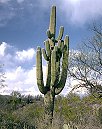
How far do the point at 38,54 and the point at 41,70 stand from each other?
89cm

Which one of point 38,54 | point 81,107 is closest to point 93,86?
point 38,54

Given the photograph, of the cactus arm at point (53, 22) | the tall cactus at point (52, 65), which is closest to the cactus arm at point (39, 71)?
the tall cactus at point (52, 65)

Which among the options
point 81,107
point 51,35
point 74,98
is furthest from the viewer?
point 74,98

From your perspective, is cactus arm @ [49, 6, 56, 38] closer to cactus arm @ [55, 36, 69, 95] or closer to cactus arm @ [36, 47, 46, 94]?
cactus arm @ [55, 36, 69, 95]

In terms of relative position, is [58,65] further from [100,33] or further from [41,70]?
[100,33]

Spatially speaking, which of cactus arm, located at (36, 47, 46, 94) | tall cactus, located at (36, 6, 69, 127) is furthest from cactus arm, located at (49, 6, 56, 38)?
cactus arm, located at (36, 47, 46, 94)

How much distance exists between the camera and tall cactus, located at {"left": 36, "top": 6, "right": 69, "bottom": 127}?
59.2ft

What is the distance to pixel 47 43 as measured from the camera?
18.6m

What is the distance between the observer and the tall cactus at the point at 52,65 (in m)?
18.0

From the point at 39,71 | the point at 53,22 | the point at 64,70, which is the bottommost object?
the point at 39,71

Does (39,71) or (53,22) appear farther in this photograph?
(53,22)

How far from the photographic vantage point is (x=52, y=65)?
18.0 metres

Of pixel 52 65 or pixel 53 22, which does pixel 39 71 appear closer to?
pixel 52 65

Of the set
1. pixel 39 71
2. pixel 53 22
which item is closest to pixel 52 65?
pixel 39 71
